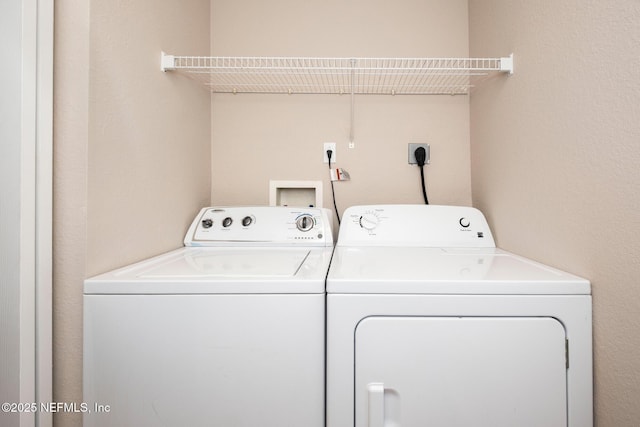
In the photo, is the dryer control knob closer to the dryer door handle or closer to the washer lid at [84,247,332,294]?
the washer lid at [84,247,332,294]

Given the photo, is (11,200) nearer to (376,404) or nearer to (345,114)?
(376,404)

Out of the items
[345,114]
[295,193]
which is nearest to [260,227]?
[295,193]

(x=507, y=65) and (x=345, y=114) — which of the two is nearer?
(x=507, y=65)

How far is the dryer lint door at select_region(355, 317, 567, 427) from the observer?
2.20ft

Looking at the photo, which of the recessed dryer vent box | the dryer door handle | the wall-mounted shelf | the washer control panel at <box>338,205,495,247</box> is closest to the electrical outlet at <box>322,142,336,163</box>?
the recessed dryer vent box

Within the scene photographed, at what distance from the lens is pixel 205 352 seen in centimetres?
68

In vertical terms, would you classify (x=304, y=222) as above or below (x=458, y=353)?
above

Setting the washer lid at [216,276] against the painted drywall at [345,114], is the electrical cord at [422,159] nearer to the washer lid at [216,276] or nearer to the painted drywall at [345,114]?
the painted drywall at [345,114]

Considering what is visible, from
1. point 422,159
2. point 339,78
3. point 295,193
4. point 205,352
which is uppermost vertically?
point 339,78

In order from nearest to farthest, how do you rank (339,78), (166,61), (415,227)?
(166,61)
(415,227)
(339,78)

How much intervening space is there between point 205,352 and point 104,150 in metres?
0.64

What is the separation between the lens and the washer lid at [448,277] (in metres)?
0.68

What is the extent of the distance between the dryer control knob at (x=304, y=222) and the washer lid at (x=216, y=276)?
312mm

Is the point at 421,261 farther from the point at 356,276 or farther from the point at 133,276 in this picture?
the point at 133,276
